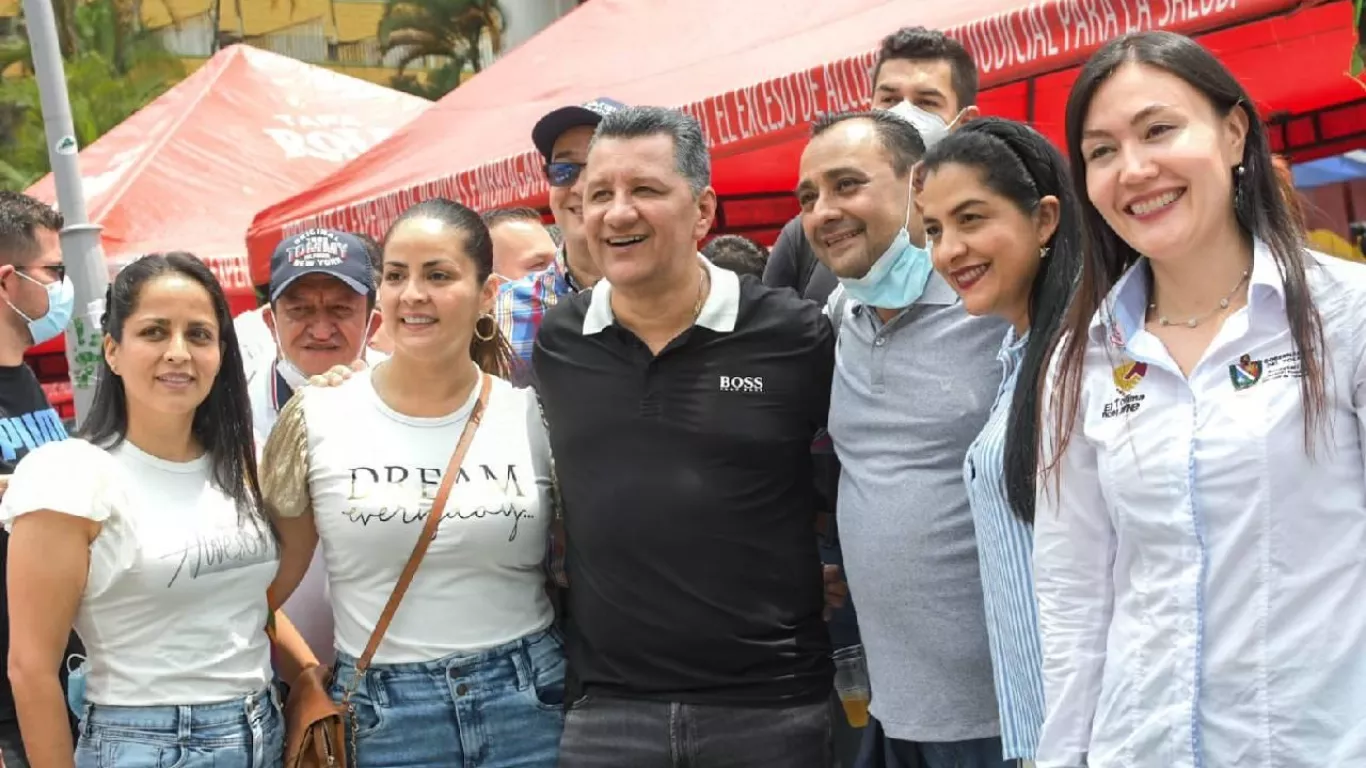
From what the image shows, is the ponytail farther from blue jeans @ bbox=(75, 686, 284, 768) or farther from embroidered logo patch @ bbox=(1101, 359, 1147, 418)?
blue jeans @ bbox=(75, 686, 284, 768)

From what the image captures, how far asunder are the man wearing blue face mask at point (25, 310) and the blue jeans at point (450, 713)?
1.31m

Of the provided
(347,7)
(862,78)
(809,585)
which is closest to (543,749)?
(809,585)

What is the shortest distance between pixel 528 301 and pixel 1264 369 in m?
2.37

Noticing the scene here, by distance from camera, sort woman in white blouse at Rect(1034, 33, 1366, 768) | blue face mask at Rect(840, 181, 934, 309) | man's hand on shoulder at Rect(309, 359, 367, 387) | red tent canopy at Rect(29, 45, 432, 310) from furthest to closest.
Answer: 1. red tent canopy at Rect(29, 45, 432, 310)
2. man's hand on shoulder at Rect(309, 359, 367, 387)
3. blue face mask at Rect(840, 181, 934, 309)
4. woman in white blouse at Rect(1034, 33, 1366, 768)

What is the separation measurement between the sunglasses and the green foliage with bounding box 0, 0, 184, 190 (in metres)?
21.3

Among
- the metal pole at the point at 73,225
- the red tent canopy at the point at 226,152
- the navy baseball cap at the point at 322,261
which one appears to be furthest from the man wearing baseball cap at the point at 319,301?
the red tent canopy at the point at 226,152

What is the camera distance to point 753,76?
5480 millimetres

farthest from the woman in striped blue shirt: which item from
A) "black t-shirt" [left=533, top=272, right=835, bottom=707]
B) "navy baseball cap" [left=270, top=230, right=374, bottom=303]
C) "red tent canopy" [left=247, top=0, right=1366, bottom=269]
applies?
"navy baseball cap" [left=270, top=230, right=374, bottom=303]

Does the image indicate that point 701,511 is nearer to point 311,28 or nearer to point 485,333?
point 485,333

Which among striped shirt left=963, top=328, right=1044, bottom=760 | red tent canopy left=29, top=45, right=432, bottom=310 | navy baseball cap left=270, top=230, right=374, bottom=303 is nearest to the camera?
striped shirt left=963, top=328, right=1044, bottom=760

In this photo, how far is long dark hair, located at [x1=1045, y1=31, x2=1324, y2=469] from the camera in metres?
1.99

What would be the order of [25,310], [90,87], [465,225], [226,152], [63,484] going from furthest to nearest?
[90,87], [226,152], [25,310], [465,225], [63,484]

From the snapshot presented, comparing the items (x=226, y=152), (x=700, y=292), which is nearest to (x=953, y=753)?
(x=700, y=292)

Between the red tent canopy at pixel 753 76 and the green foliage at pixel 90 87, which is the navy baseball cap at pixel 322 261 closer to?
the red tent canopy at pixel 753 76
